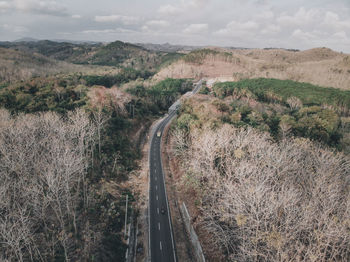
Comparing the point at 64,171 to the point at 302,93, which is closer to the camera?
the point at 64,171

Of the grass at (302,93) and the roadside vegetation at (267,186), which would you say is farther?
the grass at (302,93)

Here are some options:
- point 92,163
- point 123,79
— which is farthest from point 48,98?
point 123,79

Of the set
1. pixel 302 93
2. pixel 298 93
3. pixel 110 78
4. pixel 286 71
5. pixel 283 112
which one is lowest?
pixel 283 112

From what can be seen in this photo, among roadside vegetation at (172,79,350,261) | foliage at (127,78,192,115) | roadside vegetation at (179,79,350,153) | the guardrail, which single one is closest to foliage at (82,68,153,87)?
foliage at (127,78,192,115)

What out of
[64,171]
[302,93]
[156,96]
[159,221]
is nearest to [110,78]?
[156,96]

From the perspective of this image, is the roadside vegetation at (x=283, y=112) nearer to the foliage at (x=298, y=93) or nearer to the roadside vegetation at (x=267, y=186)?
the foliage at (x=298, y=93)

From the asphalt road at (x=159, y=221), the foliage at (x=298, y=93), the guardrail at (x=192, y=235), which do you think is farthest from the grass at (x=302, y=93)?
the guardrail at (x=192, y=235)

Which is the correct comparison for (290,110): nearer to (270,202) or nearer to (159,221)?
(270,202)

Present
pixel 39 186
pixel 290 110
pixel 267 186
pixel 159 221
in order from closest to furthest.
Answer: pixel 267 186 → pixel 39 186 → pixel 159 221 → pixel 290 110

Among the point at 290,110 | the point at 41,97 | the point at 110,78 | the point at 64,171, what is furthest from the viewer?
the point at 110,78

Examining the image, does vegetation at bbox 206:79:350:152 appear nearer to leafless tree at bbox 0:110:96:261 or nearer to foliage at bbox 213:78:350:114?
foliage at bbox 213:78:350:114
